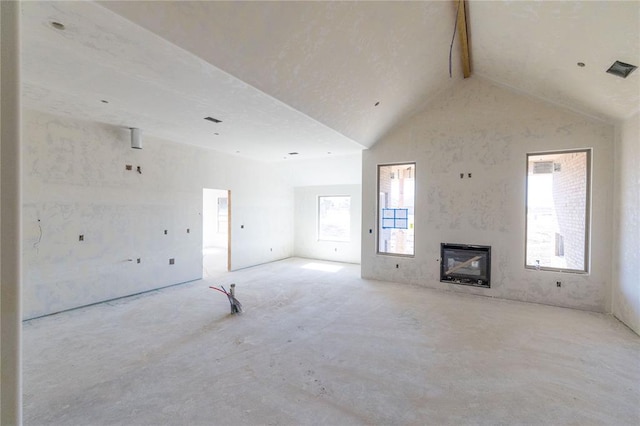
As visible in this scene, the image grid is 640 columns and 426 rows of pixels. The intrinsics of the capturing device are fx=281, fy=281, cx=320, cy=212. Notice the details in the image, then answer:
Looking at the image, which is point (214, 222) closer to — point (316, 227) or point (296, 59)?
point (316, 227)

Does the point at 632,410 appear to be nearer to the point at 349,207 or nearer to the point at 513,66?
the point at 513,66

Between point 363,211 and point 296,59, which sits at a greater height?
point 296,59

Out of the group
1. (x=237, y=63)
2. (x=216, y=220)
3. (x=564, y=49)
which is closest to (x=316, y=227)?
(x=216, y=220)

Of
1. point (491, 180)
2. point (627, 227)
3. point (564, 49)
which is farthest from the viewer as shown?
point (491, 180)

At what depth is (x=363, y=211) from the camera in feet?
20.0

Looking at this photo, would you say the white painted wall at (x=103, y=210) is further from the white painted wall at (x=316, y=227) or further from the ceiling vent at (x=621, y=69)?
the ceiling vent at (x=621, y=69)

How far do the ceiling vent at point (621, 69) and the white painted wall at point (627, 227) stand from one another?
91cm

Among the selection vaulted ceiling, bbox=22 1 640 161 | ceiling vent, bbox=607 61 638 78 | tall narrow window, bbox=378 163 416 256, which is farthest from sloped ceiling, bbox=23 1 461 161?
ceiling vent, bbox=607 61 638 78

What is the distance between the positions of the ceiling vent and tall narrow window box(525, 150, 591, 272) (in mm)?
1698

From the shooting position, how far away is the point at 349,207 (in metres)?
8.14

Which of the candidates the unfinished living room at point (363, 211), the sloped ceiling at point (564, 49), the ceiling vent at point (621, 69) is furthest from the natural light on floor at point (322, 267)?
the ceiling vent at point (621, 69)

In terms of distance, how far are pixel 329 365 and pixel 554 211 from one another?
456 cm

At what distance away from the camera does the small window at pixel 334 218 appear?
8.20 m
